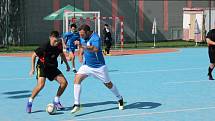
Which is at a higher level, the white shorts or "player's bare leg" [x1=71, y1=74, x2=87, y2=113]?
the white shorts

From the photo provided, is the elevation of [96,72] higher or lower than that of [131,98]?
higher

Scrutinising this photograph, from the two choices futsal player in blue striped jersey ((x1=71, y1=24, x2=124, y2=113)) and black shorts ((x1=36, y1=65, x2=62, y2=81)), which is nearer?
futsal player in blue striped jersey ((x1=71, y1=24, x2=124, y2=113))

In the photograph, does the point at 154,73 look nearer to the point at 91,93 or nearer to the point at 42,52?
the point at 91,93

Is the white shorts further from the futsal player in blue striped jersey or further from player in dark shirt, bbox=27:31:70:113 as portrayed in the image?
player in dark shirt, bbox=27:31:70:113

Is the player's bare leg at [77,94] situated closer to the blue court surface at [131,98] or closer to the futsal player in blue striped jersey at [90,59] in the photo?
the futsal player in blue striped jersey at [90,59]

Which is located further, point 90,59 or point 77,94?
point 90,59

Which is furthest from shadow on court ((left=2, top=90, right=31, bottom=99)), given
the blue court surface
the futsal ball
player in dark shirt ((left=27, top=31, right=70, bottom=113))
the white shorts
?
the white shorts

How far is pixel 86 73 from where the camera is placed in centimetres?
984

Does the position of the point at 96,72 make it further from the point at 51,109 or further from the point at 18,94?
the point at 18,94

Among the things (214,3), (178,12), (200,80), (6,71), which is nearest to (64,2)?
(178,12)

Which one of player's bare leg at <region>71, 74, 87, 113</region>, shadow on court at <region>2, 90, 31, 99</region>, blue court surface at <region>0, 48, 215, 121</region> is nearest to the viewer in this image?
blue court surface at <region>0, 48, 215, 121</region>

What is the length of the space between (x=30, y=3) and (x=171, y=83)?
27847 mm

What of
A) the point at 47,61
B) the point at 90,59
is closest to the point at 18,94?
the point at 47,61

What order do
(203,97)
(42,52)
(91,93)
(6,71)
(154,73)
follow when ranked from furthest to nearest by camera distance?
(6,71) < (154,73) < (91,93) < (203,97) < (42,52)
